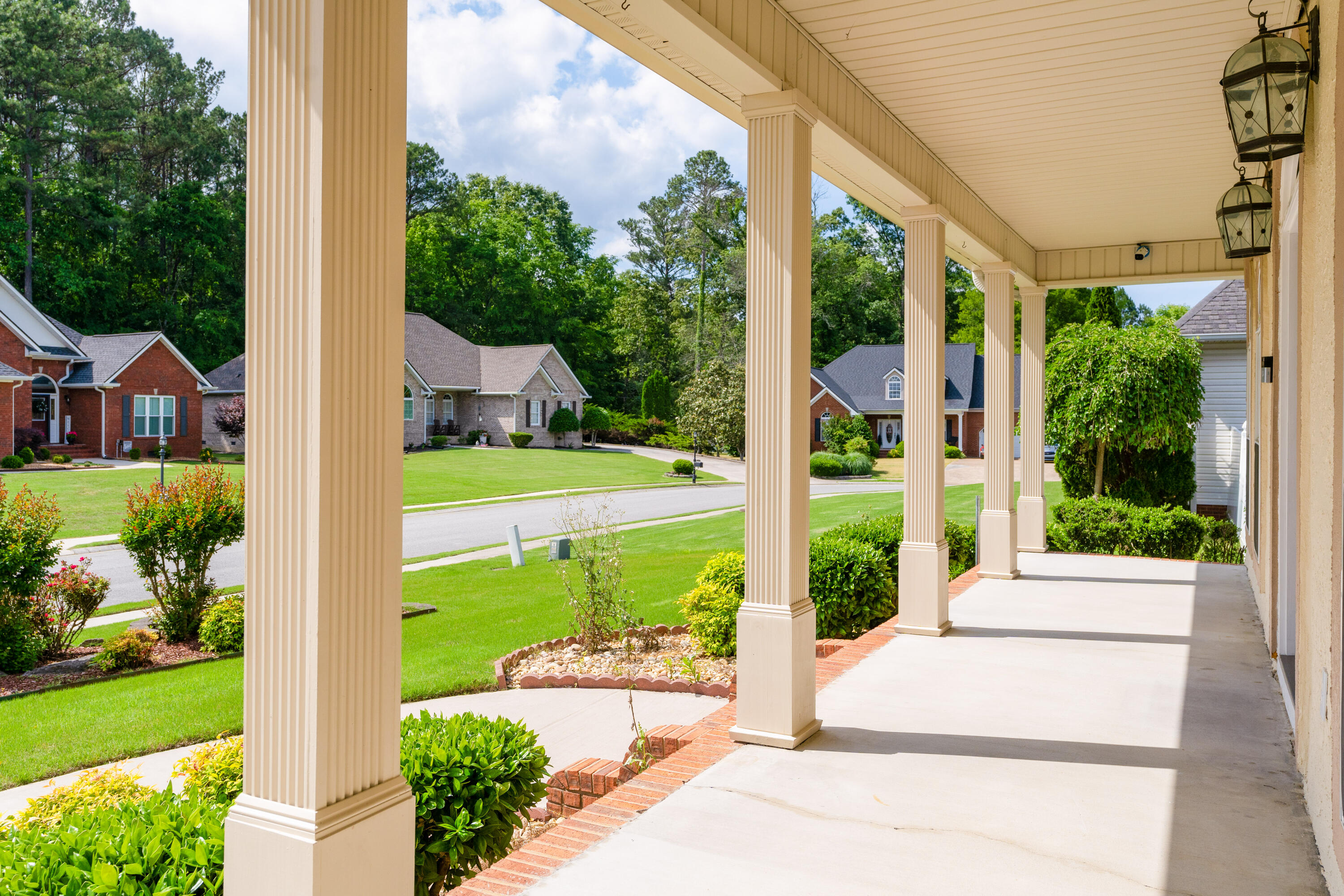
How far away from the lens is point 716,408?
125ft

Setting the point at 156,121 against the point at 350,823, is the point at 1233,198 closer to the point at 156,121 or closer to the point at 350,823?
the point at 350,823

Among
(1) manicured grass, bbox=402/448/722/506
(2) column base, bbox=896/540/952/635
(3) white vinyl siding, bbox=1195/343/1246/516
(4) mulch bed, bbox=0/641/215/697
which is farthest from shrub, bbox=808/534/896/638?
(1) manicured grass, bbox=402/448/722/506

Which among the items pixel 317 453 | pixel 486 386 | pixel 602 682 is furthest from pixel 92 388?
pixel 317 453

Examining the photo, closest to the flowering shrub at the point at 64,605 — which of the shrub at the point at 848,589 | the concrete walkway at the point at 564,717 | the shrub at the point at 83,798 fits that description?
the concrete walkway at the point at 564,717

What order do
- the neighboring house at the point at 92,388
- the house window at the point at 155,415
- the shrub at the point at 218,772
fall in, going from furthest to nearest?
1. the house window at the point at 155,415
2. the neighboring house at the point at 92,388
3. the shrub at the point at 218,772

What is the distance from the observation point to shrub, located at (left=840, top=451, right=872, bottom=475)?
35.0 meters

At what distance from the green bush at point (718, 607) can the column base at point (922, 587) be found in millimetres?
1364

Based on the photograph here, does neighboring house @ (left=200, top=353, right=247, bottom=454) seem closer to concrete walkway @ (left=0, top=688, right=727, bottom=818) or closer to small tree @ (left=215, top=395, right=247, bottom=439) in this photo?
small tree @ (left=215, top=395, right=247, bottom=439)

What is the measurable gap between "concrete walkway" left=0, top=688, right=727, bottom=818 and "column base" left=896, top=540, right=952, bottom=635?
172 cm

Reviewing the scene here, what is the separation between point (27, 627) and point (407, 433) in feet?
91.8

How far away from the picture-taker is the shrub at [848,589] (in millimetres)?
8000

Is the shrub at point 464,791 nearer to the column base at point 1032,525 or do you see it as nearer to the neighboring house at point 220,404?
the column base at point 1032,525

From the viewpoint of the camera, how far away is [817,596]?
801 centimetres

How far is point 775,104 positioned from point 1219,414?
16.1m
